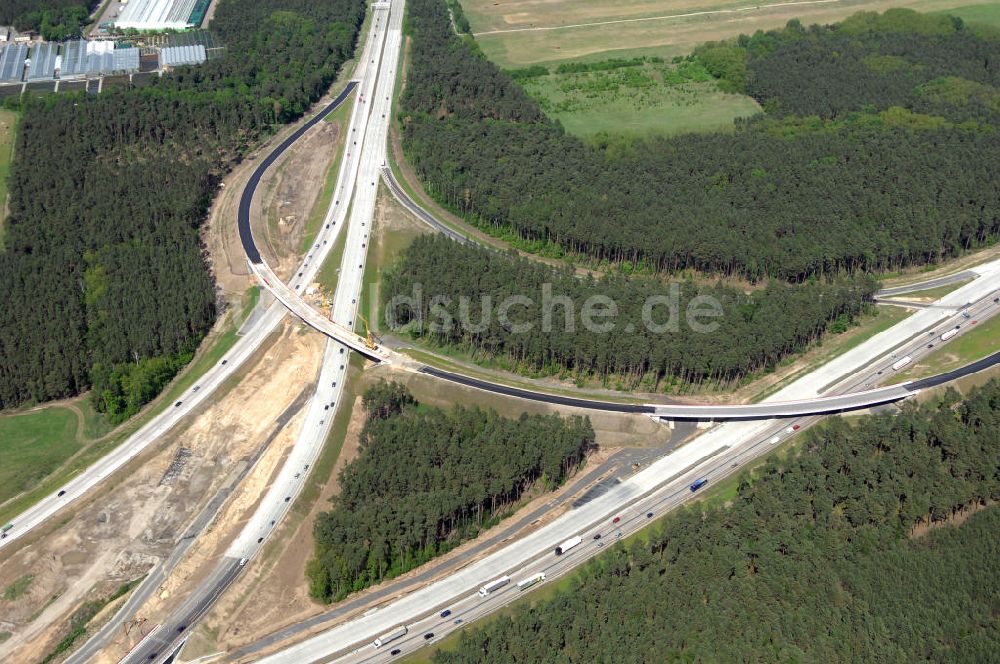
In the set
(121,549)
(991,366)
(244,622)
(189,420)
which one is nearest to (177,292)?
(189,420)

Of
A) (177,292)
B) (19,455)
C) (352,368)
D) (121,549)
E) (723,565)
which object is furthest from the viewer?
(177,292)

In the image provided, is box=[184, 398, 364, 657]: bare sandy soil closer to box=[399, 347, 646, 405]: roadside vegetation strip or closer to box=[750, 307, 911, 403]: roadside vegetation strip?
box=[399, 347, 646, 405]: roadside vegetation strip

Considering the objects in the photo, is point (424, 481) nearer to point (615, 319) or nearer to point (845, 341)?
point (615, 319)

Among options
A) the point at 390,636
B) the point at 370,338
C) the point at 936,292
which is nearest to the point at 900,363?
the point at 936,292

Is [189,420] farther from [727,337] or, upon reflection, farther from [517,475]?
[727,337]

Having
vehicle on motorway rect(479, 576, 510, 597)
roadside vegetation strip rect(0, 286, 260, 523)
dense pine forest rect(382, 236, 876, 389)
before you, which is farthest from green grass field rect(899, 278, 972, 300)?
roadside vegetation strip rect(0, 286, 260, 523)
